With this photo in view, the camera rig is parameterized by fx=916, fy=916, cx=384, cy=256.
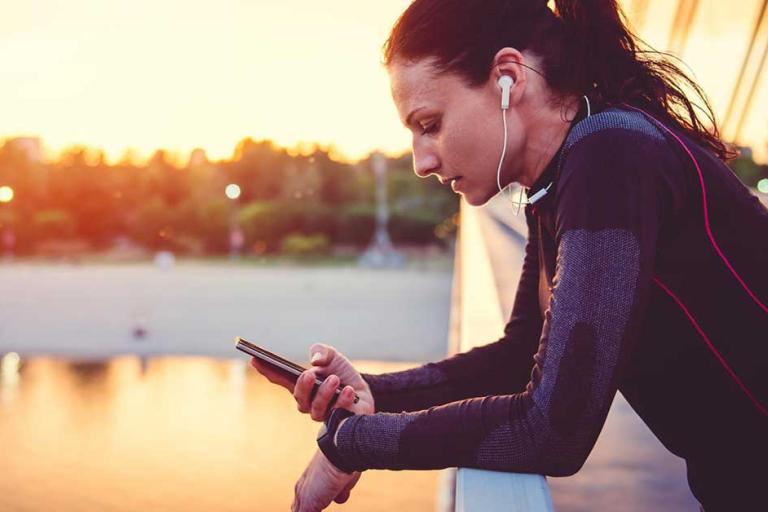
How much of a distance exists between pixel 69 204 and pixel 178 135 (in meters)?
8.74

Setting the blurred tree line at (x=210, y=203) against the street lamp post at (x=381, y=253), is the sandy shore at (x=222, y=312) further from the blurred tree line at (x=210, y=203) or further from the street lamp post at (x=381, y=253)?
the blurred tree line at (x=210, y=203)

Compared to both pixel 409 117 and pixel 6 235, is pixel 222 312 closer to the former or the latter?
pixel 409 117

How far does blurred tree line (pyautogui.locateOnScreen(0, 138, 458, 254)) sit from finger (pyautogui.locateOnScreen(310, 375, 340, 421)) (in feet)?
132

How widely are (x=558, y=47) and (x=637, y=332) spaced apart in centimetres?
46

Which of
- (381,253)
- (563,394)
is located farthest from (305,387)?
(381,253)

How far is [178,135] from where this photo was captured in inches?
2120

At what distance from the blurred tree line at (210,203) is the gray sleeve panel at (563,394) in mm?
40716

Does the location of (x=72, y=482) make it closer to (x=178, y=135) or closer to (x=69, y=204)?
(x=69, y=204)

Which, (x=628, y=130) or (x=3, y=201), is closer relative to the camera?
(x=628, y=130)

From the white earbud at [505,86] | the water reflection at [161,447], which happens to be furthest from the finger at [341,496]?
the water reflection at [161,447]

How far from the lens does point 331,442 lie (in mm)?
1385

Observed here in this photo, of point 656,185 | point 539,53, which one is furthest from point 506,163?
point 656,185

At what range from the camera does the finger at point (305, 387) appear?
1.56 meters

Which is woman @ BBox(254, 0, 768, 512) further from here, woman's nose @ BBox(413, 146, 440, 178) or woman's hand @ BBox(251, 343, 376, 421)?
woman's hand @ BBox(251, 343, 376, 421)
